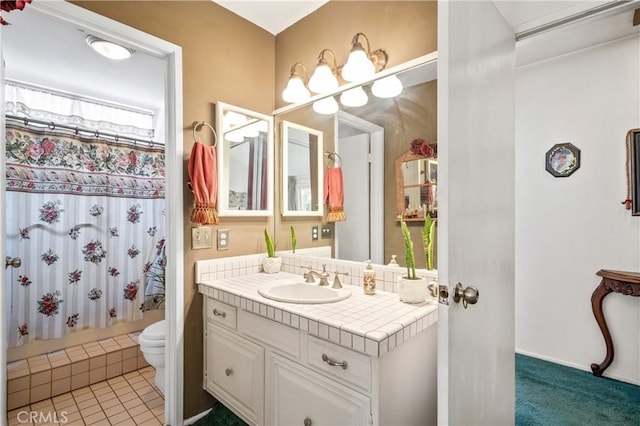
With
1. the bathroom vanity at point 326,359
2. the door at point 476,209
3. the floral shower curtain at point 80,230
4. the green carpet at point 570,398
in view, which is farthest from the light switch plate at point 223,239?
the green carpet at point 570,398

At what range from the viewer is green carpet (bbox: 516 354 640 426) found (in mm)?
1744

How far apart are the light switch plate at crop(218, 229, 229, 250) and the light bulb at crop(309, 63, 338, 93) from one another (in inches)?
40.6

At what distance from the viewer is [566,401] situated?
1916 mm

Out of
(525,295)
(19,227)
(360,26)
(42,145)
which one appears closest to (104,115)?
(42,145)

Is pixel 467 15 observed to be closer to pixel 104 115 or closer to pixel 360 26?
pixel 360 26

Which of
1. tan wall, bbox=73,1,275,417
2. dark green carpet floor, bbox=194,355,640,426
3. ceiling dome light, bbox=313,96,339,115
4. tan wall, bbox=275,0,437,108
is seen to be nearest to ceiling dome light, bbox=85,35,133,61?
tan wall, bbox=73,1,275,417

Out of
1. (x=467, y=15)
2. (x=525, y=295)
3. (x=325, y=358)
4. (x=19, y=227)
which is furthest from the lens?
(x=525, y=295)

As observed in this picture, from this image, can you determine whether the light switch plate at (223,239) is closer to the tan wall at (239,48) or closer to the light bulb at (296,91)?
the tan wall at (239,48)

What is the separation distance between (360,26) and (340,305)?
4.87ft

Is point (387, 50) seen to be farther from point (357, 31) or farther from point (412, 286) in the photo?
point (412, 286)

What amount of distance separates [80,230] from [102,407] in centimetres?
128

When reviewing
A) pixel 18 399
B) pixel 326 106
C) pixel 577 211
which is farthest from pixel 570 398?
pixel 18 399

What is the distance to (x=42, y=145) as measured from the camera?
2229mm

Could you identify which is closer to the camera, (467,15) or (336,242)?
(467,15)
